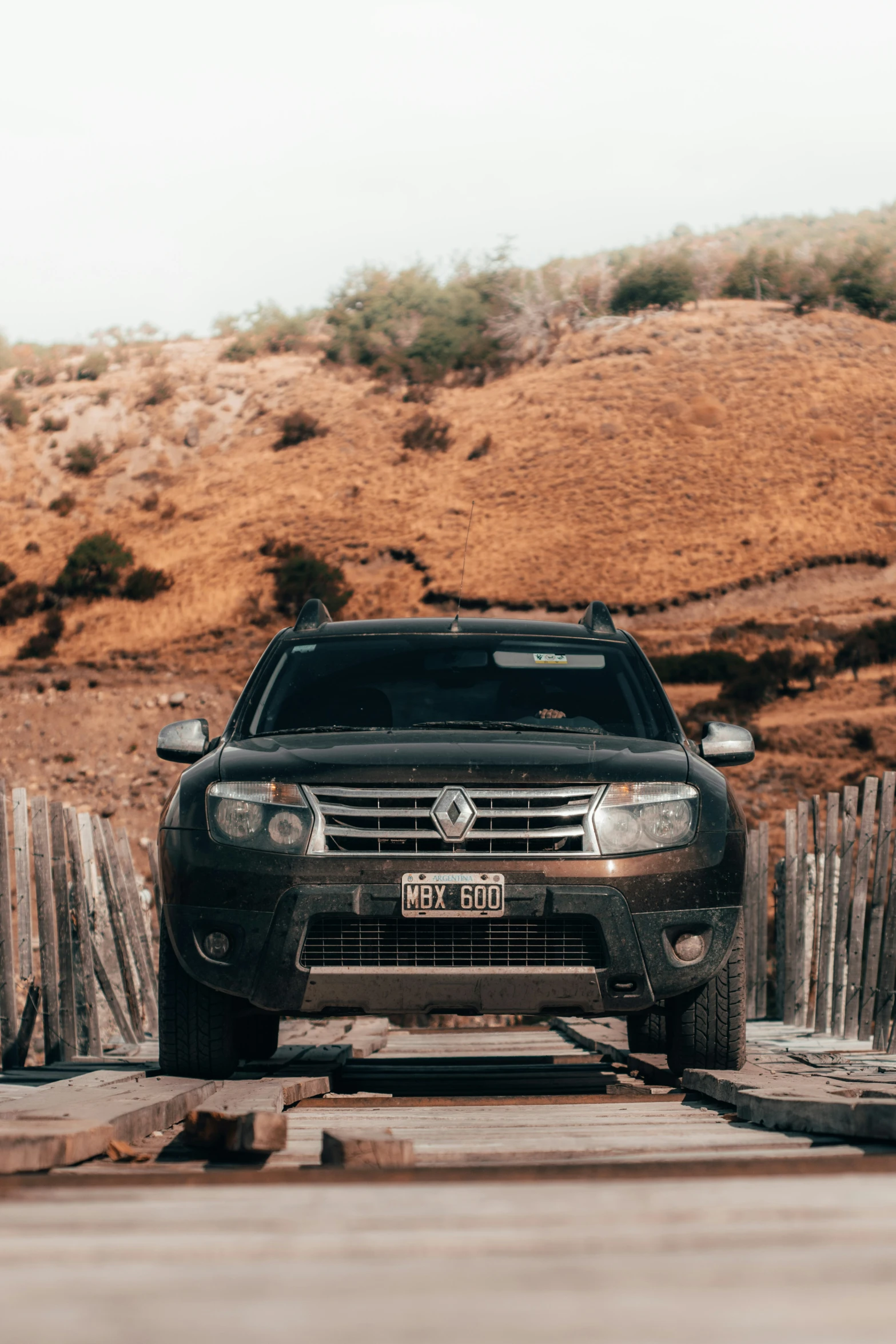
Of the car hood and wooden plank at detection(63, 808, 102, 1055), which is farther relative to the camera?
wooden plank at detection(63, 808, 102, 1055)

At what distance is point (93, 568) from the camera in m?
44.1

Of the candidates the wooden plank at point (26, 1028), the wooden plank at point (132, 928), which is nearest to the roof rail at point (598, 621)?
the wooden plank at point (26, 1028)

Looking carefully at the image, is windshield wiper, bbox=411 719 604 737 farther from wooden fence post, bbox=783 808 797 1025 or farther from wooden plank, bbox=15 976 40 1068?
wooden fence post, bbox=783 808 797 1025

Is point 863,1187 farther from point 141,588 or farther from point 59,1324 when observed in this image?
point 141,588

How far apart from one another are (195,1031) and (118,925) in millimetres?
4442

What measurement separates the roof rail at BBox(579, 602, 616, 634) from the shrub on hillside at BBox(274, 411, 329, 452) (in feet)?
150

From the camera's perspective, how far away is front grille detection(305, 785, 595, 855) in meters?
5.59

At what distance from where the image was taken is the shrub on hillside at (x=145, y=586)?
43.1 meters

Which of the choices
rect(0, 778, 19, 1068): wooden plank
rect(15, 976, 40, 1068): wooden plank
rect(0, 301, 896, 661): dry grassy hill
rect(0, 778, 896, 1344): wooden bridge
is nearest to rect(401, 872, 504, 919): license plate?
rect(0, 778, 896, 1344): wooden bridge

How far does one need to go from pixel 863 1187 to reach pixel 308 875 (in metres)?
3.05

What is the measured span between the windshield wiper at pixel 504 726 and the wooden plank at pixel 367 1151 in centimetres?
309

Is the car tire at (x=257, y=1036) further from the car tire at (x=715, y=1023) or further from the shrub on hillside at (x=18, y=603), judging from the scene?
the shrub on hillside at (x=18, y=603)

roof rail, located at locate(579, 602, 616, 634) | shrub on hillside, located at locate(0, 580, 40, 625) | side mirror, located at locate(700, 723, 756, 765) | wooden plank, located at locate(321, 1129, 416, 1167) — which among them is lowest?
shrub on hillside, located at locate(0, 580, 40, 625)

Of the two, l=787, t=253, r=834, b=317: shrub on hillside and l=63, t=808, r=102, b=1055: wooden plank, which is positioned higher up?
l=787, t=253, r=834, b=317: shrub on hillside
